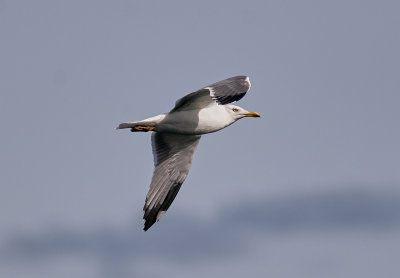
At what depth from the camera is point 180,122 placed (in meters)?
20.4

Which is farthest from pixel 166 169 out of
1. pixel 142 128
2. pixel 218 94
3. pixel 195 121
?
pixel 218 94

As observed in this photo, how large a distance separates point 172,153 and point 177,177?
0.63 metres

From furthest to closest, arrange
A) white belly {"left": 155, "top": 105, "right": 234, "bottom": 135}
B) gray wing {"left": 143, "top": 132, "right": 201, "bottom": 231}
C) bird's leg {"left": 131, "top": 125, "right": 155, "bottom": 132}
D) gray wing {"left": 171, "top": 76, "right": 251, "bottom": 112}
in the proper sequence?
gray wing {"left": 143, "top": 132, "right": 201, "bottom": 231}, bird's leg {"left": 131, "top": 125, "right": 155, "bottom": 132}, white belly {"left": 155, "top": 105, "right": 234, "bottom": 135}, gray wing {"left": 171, "top": 76, "right": 251, "bottom": 112}

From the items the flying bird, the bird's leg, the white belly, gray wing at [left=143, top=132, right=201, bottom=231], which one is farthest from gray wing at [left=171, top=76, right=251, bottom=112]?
gray wing at [left=143, top=132, right=201, bottom=231]

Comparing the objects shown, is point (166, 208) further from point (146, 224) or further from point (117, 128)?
point (117, 128)

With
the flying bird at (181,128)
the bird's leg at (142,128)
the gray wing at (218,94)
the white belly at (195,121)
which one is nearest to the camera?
the gray wing at (218,94)

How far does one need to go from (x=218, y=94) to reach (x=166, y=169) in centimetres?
418

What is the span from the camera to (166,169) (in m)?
22.6

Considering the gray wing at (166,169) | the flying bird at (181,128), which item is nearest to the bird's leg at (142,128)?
the flying bird at (181,128)

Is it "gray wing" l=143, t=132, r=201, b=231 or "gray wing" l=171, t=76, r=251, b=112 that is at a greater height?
"gray wing" l=171, t=76, r=251, b=112

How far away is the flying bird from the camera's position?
19609 mm

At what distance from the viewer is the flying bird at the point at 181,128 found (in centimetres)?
1961

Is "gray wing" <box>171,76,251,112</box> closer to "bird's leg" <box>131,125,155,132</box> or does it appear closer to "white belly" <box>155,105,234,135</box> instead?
"white belly" <box>155,105,234,135</box>

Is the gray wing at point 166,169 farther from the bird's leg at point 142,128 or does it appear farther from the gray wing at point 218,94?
the gray wing at point 218,94
